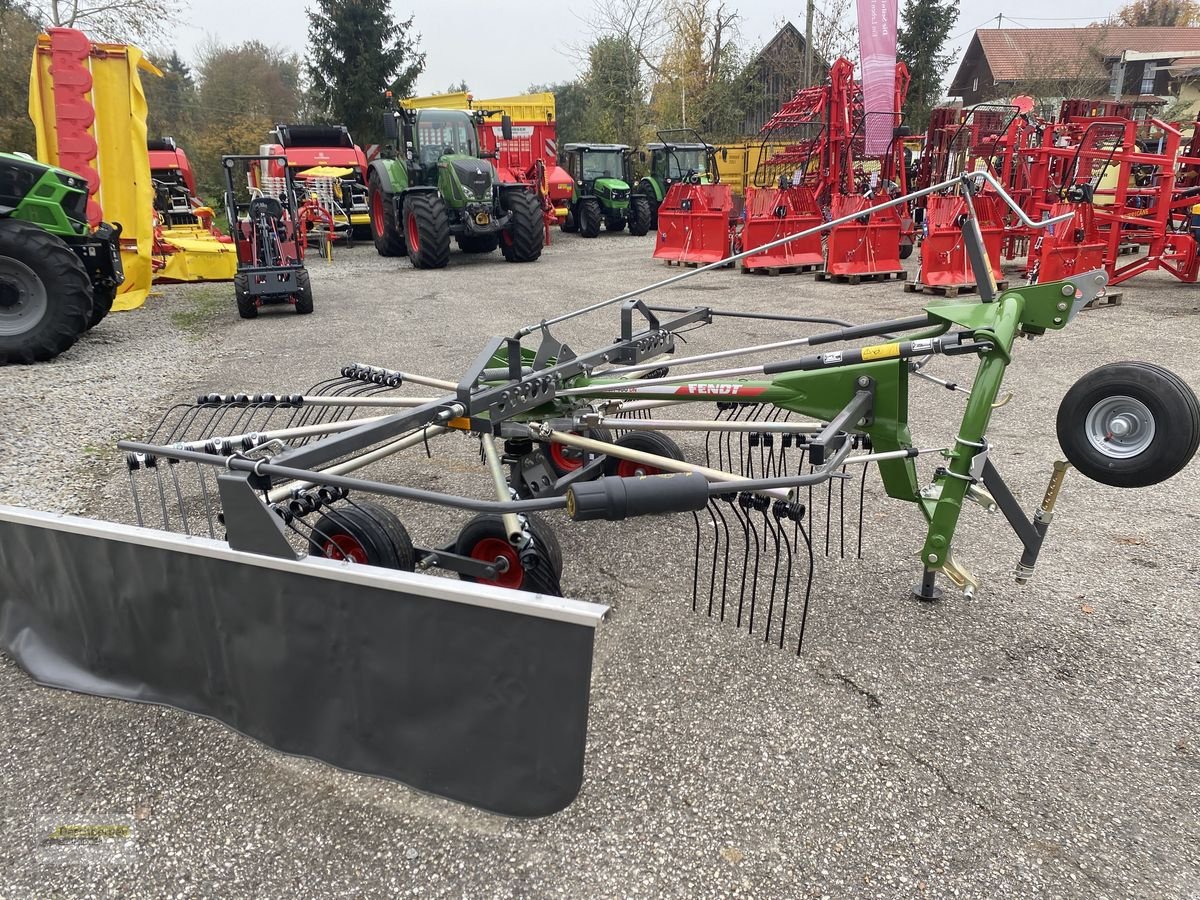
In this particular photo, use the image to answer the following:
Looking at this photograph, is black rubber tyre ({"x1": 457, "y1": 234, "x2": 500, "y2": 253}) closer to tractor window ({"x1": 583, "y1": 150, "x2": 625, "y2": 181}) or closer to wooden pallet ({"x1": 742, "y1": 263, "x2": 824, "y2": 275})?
tractor window ({"x1": 583, "y1": 150, "x2": 625, "y2": 181})

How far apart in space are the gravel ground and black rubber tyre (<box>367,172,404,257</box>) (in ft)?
41.6

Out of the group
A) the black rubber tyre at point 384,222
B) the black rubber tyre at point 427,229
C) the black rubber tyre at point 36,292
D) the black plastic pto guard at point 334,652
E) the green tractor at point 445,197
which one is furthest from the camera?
the black rubber tyre at point 384,222

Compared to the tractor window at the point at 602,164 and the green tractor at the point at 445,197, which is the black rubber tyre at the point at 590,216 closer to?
the tractor window at the point at 602,164

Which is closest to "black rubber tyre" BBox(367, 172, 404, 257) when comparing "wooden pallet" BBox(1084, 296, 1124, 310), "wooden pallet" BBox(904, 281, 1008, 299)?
"wooden pallet" BBox(904, 281, 1008, 299)

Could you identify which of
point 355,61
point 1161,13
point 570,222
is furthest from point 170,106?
point 1161,13

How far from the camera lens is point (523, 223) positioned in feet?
49.1

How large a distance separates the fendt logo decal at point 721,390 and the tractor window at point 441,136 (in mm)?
13540

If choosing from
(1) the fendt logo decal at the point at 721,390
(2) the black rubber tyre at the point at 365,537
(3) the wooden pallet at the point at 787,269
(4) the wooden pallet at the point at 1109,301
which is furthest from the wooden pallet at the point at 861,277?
(2) the black rubber tyre at the point at 365,537

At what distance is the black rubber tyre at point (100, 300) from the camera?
8.42 metres

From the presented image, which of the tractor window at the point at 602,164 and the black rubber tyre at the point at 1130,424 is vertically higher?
the tractor window at the point at 602,164

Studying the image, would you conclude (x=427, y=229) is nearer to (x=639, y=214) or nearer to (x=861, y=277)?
(x=861, y=277)

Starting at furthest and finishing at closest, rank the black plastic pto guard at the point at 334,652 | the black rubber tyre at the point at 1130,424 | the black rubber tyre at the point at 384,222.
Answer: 1. the black rubber tyre at the point at 384,222
2. the black rubber tyre at the point at 1130,424
3. the black plastic pto guard at the point at 334,652

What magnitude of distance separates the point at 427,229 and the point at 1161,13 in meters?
62.4

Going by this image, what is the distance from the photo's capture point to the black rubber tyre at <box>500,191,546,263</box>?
49.1 ft
